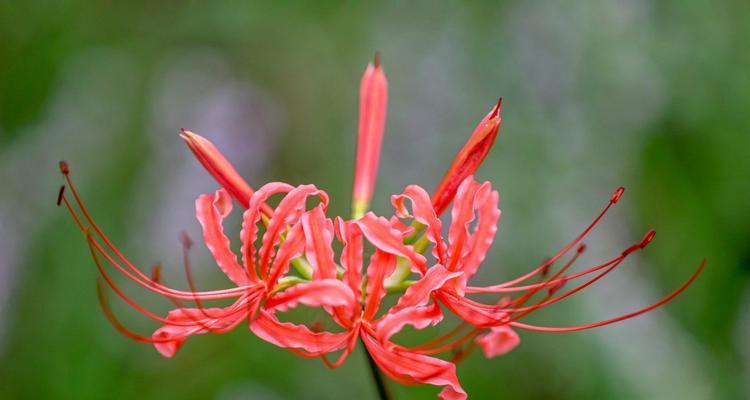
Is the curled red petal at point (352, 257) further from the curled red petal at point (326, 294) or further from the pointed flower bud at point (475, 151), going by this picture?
the pointed flower bud at point (475, 151)

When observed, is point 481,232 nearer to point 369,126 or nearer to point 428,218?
point 428,218

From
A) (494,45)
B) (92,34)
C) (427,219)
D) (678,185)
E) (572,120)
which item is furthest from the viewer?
(92,34)

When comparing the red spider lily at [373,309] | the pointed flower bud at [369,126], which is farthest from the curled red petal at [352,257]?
the pointed flower bud at [369,126]

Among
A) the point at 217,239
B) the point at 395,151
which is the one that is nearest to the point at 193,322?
the point at 217,239

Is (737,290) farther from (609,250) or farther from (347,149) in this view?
(347,149)

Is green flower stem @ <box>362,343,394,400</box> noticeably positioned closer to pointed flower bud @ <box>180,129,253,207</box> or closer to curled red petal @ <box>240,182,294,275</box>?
curled red petal @ <box>240,182,294,275</box>

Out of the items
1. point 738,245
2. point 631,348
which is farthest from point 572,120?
point 631,348
